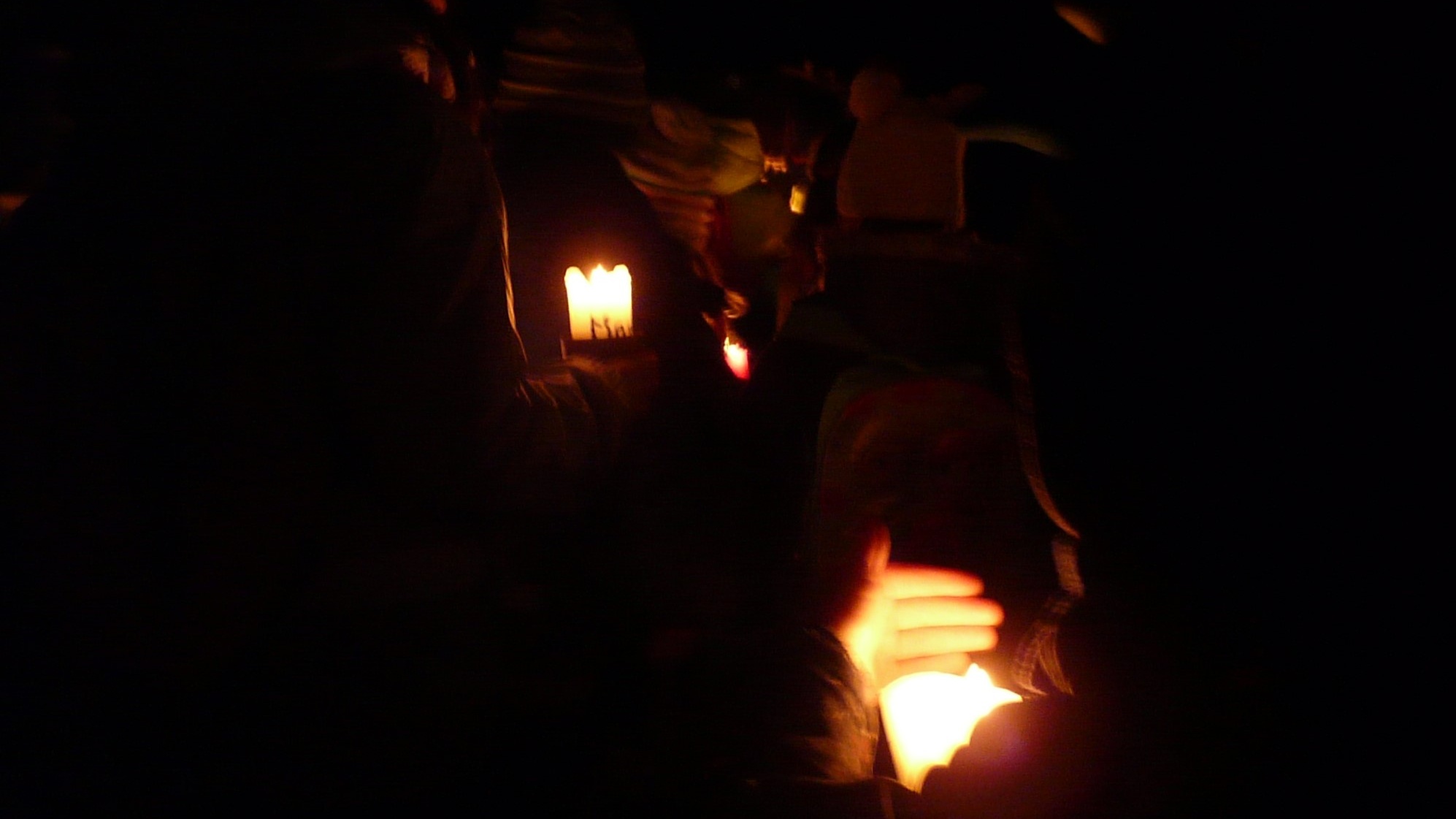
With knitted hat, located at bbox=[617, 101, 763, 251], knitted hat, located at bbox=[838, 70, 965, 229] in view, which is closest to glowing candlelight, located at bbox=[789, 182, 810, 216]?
knitted hat, located at bbox=[617, 101, 763, 251]

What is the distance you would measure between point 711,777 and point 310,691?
61 centimetres

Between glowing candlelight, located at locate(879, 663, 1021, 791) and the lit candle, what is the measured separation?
1133mm

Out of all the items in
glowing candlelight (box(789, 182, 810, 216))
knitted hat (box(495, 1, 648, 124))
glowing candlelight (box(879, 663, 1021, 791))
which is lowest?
glowing candlelight (box(879, 663, 1021, 791))

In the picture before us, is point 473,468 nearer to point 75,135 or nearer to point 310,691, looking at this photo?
point 310,691

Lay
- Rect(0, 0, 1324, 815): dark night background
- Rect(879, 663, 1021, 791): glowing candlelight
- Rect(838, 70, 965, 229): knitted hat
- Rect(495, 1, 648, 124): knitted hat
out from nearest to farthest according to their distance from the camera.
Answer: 1. Rect(0, 0, 1324, 815): dark night background
2. Rect(879, 663, 1021, 791): glowing candlelight
3. Rect(838, 70, 965, 229): knitted hat
4. Rect(495, 1, 648, 124): knitted hat

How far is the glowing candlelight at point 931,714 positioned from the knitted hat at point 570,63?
2.94 metres

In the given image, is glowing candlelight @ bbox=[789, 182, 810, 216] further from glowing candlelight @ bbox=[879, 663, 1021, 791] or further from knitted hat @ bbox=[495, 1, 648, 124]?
glowing candlelight @ bbox=[879, 663, 1021, 791]

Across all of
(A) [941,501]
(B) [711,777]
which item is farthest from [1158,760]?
(A) [941,501]


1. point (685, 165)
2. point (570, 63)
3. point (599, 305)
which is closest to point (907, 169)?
point (599, 305)

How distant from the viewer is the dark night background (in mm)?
873

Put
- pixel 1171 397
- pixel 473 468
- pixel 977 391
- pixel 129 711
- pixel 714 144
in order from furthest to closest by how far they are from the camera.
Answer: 1. pixel 714 144
2. pixel 977 391
3. pixel 473 468
4. pixel 129 711
5. pixel 1171 397

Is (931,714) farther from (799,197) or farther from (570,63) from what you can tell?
(799,197)

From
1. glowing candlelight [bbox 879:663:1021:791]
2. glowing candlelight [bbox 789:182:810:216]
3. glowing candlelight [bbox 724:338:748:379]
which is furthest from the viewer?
glowing candlelight [bbox 724:338:748:379]

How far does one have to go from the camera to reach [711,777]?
1.27 m
